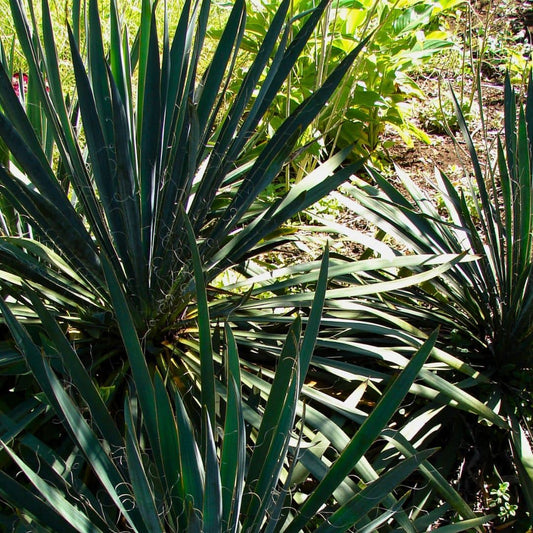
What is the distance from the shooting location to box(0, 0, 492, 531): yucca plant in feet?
4.06

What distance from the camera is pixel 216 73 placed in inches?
69.5

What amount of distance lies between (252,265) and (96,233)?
2.17 ft

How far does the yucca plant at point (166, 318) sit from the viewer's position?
124cm

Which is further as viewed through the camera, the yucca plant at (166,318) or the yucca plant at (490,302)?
the yucca plant at (490,302)

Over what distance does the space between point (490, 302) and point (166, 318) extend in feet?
3.00

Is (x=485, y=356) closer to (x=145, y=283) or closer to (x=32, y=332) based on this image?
(x=145, y=283)

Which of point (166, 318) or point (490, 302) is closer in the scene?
point (166, 318)

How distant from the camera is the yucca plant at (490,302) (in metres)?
1.85

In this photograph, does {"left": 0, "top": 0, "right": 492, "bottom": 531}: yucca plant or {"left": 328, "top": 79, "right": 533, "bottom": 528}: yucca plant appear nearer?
{"left": 0, "top": 0, "right": 492, "bottom": 531}: yucca plant

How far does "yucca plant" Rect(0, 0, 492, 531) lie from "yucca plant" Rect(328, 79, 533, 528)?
0.17 metres

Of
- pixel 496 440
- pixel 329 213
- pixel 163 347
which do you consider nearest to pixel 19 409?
pixel 163 347

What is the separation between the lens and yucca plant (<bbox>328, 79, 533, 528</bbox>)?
1.85m

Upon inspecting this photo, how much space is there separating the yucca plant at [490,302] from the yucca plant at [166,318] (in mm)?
166

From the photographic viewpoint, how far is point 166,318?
69.4 inches
